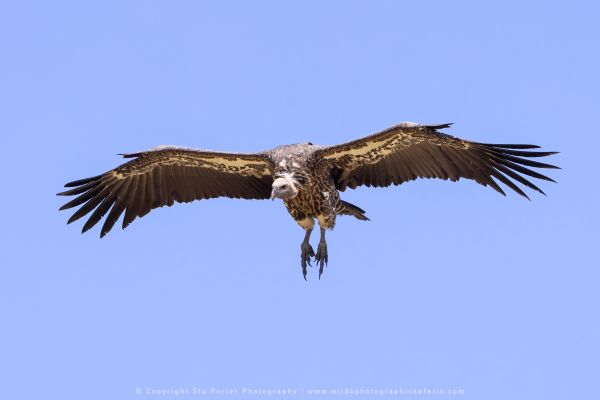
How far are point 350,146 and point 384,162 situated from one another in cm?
81

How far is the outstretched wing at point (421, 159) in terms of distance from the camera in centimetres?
2128

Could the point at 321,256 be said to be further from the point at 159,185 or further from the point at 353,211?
the point at 159,185

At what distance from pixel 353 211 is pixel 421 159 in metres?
1.63

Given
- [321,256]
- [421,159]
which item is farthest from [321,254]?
[421,159]

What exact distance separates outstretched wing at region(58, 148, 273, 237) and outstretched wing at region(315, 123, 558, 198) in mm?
1555

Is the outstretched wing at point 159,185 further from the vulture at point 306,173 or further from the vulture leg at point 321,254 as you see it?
the vulture leg at point 321,254

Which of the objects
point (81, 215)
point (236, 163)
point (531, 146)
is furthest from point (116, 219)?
point (531, 146)

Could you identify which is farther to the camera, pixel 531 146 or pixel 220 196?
pixel 220 196

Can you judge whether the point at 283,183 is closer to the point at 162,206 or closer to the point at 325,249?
the point at 325,249

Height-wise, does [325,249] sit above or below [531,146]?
below

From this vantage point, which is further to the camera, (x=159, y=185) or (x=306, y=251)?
(x=159, y=185)

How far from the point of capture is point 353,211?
22688 millimetres

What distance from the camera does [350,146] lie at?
2138cm

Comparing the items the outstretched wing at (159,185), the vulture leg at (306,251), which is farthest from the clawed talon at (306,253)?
the outstretched wing at (159,185)
